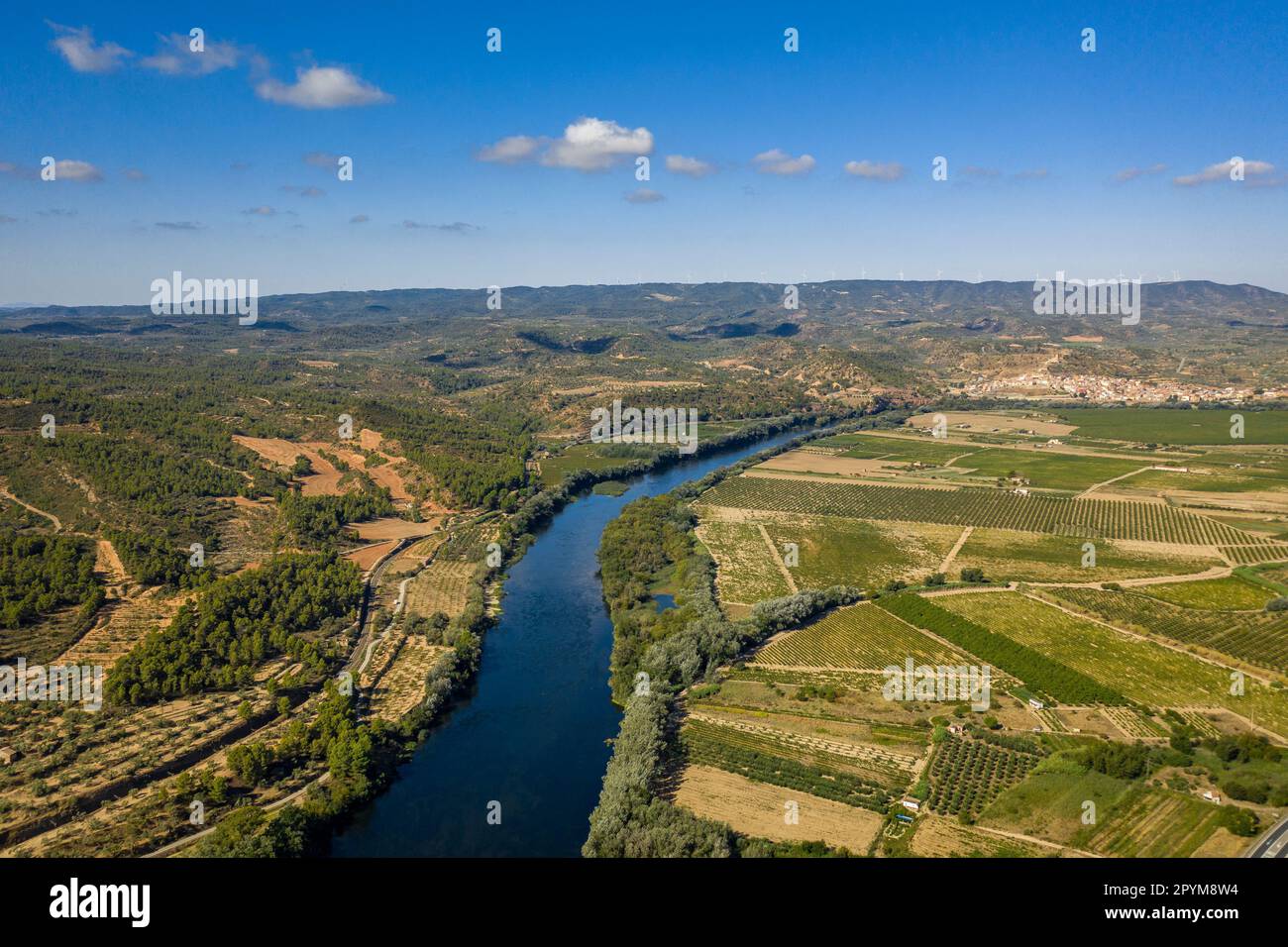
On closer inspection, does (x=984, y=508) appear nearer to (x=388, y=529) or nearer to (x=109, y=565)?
(x=388, y=529)

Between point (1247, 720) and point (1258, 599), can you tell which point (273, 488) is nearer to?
point (1247, 720)

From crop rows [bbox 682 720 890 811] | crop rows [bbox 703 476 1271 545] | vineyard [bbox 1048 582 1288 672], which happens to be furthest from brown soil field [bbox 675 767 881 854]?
crop rows [bbox 703 476 1271 545]

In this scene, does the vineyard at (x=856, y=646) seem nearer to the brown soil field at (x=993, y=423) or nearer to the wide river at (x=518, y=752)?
the wide river at (x=518, y=752)

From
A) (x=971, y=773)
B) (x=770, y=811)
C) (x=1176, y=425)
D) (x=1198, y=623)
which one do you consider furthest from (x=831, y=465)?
(x=770, y=811)

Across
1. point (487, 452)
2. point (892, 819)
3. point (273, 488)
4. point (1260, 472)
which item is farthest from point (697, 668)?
point (1260, 472)

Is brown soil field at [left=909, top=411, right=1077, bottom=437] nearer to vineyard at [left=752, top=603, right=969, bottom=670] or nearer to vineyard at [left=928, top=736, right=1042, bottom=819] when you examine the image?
vineyard at [left=752, top=603, right=969, bottom=670]

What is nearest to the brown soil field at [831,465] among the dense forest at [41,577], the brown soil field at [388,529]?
the brown soil field at [388,529]
